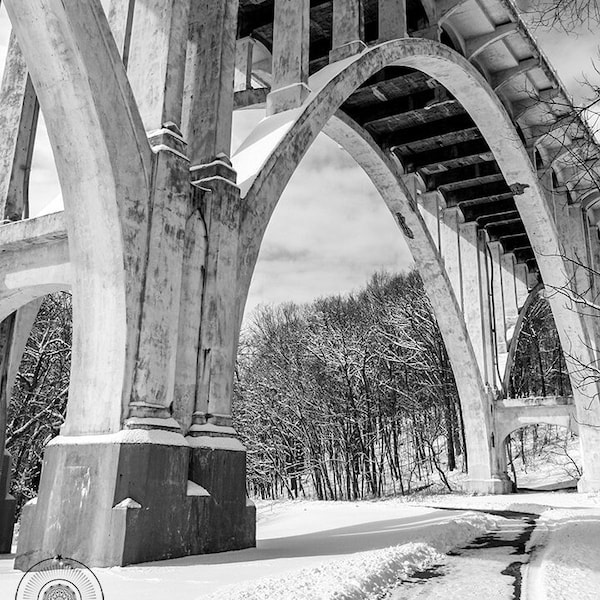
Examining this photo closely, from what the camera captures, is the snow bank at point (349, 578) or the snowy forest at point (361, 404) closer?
the snow bank at point (349, 578)

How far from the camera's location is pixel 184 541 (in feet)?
18.4

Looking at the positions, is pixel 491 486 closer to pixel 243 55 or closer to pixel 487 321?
pixel 487 321

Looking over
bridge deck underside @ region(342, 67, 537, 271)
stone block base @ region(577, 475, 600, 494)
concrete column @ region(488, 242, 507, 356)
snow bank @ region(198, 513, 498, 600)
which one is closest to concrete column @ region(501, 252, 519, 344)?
concrete column @ region(488, 242, 507, 356)

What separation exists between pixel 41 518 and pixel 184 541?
3.97 feet

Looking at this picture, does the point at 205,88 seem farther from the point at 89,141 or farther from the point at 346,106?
the point at 346,106

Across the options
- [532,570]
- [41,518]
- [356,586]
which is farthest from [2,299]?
[532,570]

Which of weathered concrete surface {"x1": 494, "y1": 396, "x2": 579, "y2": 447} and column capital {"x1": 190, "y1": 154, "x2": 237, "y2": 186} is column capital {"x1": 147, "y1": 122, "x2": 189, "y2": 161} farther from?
weathered concrete surface {"x1": 494, "y1": 396, "x2": 579, "y2": 447}

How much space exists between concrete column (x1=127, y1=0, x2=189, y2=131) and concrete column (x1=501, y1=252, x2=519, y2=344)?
19052 mm

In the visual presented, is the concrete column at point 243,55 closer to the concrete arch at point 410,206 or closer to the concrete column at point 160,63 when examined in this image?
the concrete arch at point 410,206

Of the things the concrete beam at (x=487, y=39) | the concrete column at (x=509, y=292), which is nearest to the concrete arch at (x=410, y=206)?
the concrete beam at (x=487, y=39)

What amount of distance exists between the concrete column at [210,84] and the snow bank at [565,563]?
5.10 meters

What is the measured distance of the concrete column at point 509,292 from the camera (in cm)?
2386

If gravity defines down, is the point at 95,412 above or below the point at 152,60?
below

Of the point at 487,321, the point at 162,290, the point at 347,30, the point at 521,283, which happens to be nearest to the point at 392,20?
the point at 347,30
